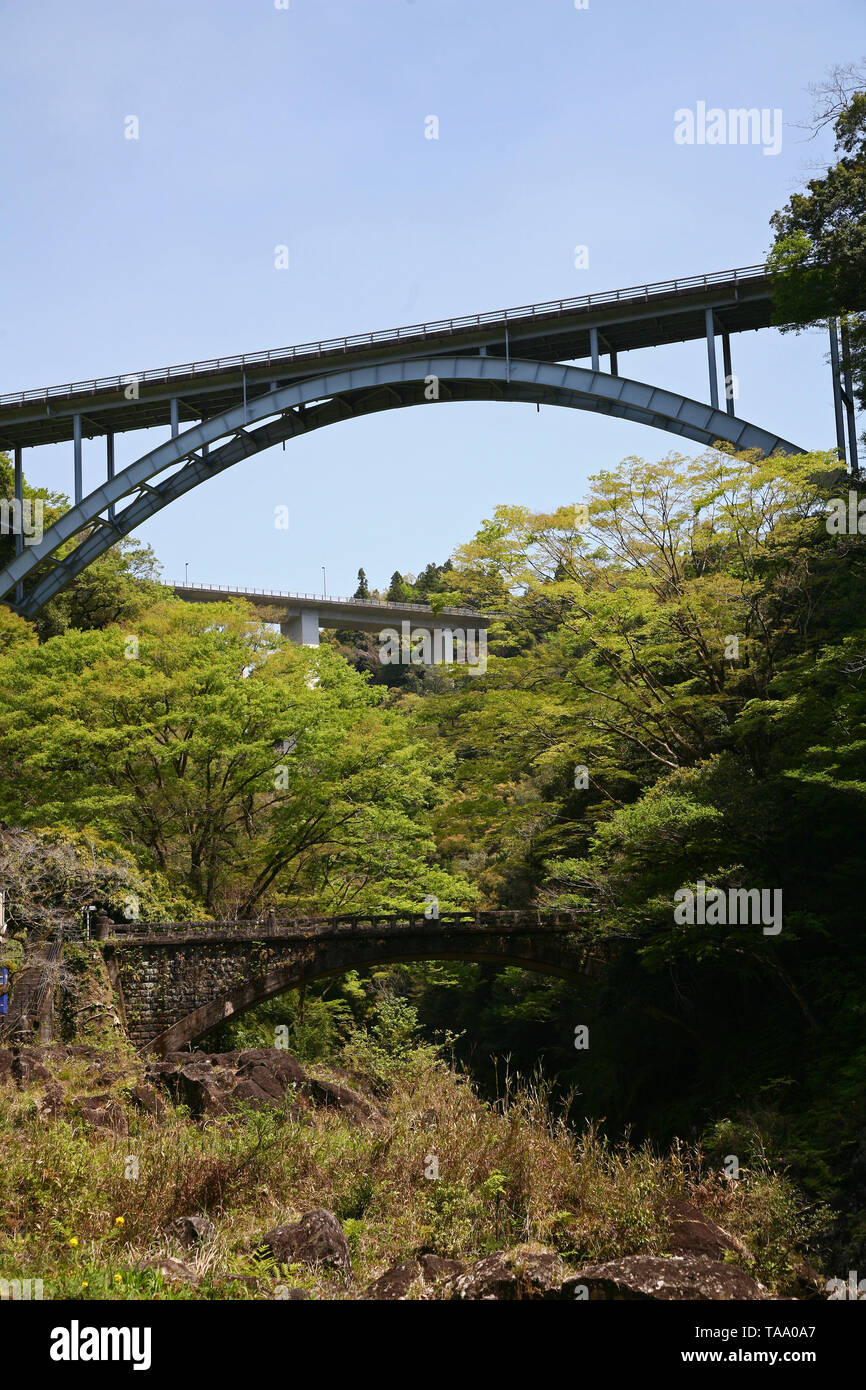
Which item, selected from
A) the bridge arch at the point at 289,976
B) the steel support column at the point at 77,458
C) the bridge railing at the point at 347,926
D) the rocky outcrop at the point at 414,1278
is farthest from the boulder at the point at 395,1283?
the steel support column at the point at 77,458

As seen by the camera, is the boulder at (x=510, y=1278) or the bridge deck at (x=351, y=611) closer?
the boulder at (x=510, y=1278)

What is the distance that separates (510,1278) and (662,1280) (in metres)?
0.96

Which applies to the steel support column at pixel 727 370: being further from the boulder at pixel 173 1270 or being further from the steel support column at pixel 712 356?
the boulder at pixel 173 1270

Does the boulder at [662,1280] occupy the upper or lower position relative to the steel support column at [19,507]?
lower

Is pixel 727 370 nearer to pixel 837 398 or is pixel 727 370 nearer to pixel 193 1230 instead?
pixel 837 398

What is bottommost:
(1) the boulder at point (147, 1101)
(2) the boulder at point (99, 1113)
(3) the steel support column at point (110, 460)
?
(1) the boulder at point (147, 1101)

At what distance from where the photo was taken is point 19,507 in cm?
3198

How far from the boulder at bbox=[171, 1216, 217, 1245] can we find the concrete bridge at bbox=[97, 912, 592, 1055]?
14.4 meters

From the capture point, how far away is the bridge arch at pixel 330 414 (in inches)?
979

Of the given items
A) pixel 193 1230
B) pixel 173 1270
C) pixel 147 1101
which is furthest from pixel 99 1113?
pixel 173 1270

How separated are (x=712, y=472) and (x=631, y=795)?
23.7ft

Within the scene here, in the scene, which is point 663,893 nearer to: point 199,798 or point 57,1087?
point 57,1087

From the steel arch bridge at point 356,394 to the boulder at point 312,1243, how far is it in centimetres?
1885
